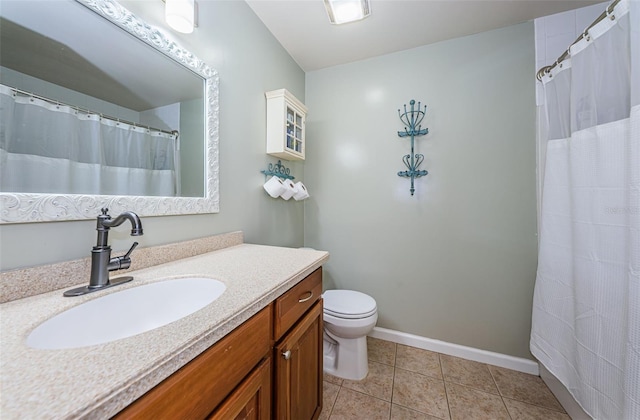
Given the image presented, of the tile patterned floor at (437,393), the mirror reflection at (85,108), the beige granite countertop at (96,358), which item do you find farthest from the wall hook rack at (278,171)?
the tile patterned floor at (437,393)

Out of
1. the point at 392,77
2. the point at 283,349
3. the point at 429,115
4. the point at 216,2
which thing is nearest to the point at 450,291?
the point at 429,115

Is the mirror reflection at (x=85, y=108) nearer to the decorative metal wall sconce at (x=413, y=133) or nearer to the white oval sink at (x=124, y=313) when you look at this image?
the white oval sink at (x=124, y=313)

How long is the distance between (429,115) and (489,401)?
188cm

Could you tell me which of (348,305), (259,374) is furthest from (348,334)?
(259,374)

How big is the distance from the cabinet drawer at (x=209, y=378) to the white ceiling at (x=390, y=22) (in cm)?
180

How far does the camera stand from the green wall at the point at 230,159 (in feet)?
2.24

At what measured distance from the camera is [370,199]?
1957 mm

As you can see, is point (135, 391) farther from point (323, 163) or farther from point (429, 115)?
point (429, 115)

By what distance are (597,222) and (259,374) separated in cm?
147

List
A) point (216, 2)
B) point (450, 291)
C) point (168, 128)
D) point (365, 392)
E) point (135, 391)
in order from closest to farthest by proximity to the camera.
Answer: point (135, 391), point (168, 128), point (216, 2), point (365, 392), point (450, 291)

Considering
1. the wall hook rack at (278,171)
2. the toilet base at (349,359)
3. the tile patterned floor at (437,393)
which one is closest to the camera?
the tile patterned floor at (437,393)

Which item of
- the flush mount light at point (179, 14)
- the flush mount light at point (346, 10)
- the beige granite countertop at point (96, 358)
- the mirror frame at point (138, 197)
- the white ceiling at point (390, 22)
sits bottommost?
the beige granite countertop at point (96, 358)

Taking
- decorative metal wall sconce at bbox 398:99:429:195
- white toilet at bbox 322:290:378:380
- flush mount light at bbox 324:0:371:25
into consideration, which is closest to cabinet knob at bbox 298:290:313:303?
white toilet at bbox 322:290:378:380

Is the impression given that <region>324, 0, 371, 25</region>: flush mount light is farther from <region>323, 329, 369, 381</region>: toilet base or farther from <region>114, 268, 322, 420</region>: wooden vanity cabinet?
<region>323, 329, 369, 381</region>: toilet base
